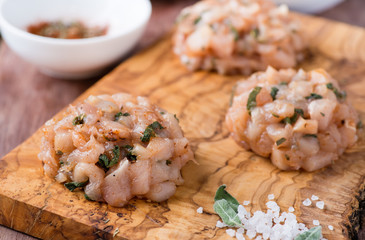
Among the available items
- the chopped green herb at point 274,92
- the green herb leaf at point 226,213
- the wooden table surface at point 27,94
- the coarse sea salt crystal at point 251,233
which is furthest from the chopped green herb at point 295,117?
the wooden table surface at point 27,94

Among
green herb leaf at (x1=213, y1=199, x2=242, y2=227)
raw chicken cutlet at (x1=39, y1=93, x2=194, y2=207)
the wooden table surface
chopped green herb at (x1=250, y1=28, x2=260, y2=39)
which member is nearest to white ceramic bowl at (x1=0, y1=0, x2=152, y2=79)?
the wooden table surface

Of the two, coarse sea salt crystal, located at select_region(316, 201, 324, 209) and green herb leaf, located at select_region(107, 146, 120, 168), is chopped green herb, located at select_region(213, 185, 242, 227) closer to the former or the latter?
coarse sea salt crystal, located at select_region(316, 201, 324, 209)

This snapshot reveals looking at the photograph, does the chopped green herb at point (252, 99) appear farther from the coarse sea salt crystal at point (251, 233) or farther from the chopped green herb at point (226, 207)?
the coarse sea salt crystal at point (251, 233)

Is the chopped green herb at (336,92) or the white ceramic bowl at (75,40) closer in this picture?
the chopped green herb at (336,92)

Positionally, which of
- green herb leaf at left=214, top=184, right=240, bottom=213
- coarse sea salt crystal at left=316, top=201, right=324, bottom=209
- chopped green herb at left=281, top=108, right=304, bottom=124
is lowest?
coarse sea salt crystal at left=316, top=201, right=324, bottom=209

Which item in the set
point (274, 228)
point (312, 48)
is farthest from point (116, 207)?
point (312, 48)

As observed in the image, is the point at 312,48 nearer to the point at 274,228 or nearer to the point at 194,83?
the point at 194,83
